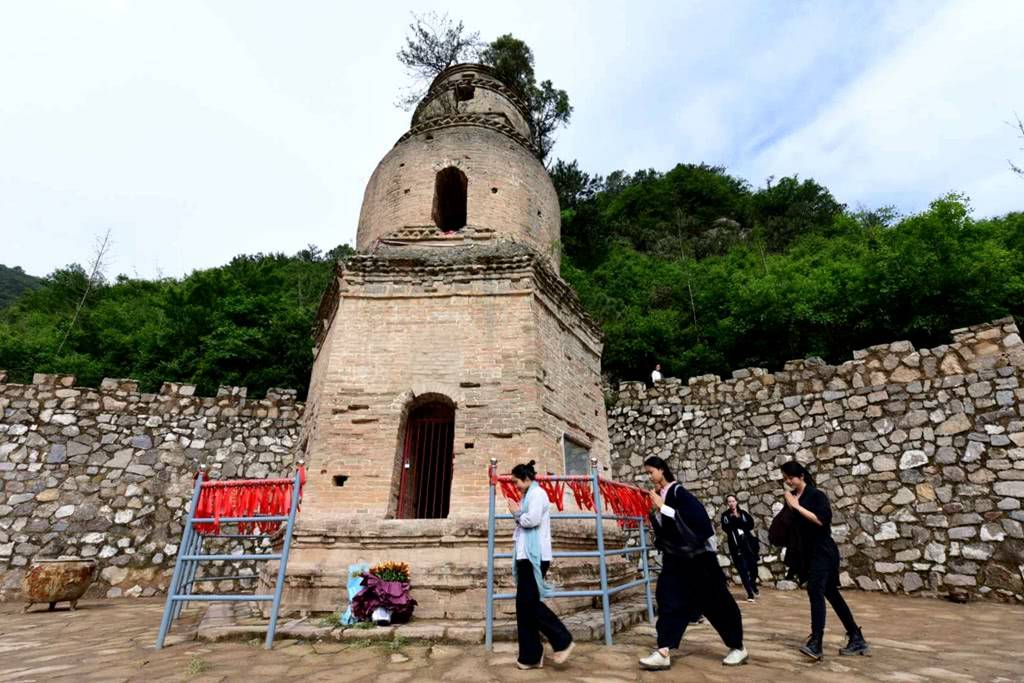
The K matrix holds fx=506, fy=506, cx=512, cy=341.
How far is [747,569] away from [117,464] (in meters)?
12.2

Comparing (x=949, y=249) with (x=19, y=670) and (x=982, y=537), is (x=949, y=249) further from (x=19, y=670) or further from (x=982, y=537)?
(x=19, y=670)

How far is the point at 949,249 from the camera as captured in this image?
12.1 metres

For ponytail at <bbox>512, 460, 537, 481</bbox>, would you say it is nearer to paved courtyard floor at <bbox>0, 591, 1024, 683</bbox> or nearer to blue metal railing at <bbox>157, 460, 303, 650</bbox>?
paved courtyard floor at <bbox>0, 591, 1024, 683</bbox>

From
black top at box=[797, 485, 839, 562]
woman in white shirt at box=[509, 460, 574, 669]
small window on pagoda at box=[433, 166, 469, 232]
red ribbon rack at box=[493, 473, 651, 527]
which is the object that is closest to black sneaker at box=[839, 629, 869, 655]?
black top at box=[797, 485, 839, 562]


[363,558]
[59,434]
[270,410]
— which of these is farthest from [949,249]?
[59,434]

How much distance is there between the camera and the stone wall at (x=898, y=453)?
7.93m

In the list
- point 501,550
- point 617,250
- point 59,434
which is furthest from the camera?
point 617,250

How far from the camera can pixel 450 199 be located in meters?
10.0

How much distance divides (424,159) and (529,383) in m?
5.03

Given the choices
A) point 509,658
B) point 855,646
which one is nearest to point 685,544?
point 509,658

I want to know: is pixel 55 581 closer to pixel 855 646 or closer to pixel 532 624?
pixel 532 624

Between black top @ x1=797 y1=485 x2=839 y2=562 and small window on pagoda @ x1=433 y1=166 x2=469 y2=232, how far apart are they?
23.2ft

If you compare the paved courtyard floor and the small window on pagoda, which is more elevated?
the small window on pagoda

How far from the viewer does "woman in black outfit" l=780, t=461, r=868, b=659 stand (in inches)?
164
